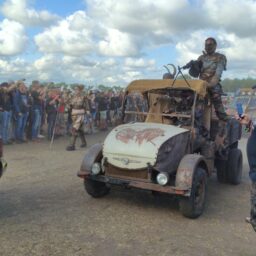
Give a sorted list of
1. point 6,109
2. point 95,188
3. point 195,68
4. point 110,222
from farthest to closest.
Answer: point 6,109, point 195,68, point 95,188, point 110,222

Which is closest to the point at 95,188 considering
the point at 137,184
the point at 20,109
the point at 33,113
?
the point at 137,184

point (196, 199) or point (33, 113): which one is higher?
point (33, 113)

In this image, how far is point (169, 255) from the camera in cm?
481

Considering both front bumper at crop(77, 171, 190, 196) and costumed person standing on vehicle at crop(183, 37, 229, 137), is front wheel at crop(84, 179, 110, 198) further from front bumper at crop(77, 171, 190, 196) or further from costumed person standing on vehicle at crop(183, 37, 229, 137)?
costumed person standing on vehicle at crop(183, 37, 229, 137)

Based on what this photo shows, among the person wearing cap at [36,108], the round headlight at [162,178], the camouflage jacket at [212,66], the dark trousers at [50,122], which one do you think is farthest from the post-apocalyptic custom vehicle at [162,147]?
the dark trousers at [50,122]

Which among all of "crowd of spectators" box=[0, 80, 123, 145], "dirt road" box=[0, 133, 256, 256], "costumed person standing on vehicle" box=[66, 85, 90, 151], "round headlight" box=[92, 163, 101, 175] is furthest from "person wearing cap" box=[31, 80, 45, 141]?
"round headlight" box=[92, 163, 101, 175]

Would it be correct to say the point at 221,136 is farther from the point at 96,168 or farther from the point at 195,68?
the point at 96,168

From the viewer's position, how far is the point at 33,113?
14203mm

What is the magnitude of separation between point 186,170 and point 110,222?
1.29m

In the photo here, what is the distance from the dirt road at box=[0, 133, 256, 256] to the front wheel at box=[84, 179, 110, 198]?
0.12 meters

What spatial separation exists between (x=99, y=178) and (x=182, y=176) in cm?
129

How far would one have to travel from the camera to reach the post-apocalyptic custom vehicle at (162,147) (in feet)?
20.2

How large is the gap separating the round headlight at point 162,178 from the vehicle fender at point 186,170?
155 mm

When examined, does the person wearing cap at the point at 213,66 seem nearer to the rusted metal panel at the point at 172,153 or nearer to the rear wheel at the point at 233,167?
the rear wheel at the point at 233,167
